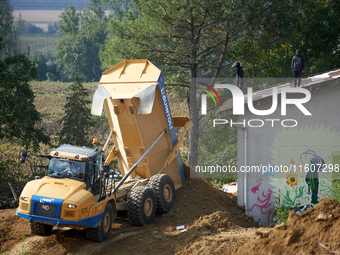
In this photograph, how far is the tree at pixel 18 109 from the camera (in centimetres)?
1895

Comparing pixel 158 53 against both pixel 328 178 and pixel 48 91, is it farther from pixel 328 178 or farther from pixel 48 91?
pixel 48 91

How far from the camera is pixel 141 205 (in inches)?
494

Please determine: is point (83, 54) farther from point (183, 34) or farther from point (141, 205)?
point (141, 205)

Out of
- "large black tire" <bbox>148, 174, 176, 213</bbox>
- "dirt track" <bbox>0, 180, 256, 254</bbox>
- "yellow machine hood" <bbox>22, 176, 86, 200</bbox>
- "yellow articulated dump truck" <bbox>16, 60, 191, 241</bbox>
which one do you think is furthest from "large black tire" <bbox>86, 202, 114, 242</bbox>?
"large black tire" <bbox>148, 174, 176, 213</bbox>

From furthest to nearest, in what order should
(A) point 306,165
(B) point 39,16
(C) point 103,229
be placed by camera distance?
(B) point 39,16 < (A) point 306,165 < (C) point 103,229

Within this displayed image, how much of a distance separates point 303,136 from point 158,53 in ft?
30.9

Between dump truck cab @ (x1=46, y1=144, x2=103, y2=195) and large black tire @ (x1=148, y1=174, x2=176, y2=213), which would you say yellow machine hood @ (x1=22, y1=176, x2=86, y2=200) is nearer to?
dump truck cab @ (x1=46, y1=144, x2=103, y2=195)

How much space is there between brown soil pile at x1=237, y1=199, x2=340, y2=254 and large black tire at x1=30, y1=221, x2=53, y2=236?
5.31 metres

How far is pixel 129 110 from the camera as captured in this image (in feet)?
43.2

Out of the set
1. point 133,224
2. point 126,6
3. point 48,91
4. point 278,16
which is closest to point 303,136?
point 133,224

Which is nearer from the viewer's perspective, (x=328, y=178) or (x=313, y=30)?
(x=328, y=178)

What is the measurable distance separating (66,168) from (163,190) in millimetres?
3366

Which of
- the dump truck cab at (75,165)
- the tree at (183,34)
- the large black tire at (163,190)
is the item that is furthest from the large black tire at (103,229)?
the tree at (183,34)

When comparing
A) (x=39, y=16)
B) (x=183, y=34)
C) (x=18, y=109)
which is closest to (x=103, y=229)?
→ (x=18, y=109)
